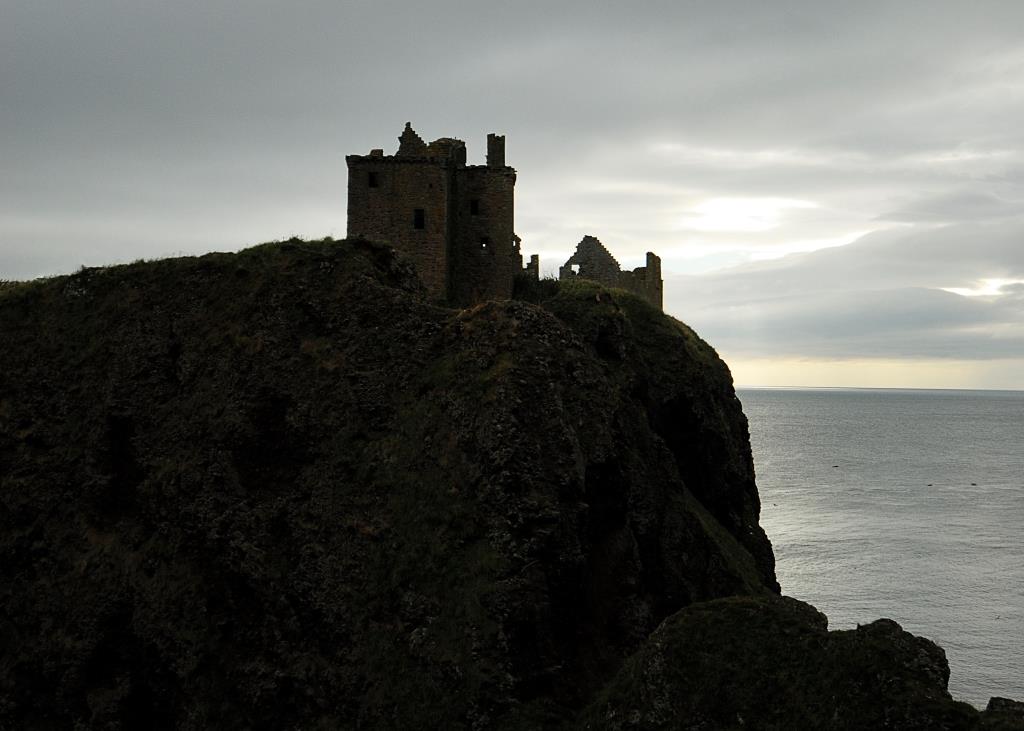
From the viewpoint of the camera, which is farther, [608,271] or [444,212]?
[608,271]

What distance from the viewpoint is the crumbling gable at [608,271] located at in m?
61.5

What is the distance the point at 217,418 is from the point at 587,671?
424 inches

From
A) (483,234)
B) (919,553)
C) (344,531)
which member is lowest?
(919,553)

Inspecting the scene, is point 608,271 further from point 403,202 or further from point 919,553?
point 919,553

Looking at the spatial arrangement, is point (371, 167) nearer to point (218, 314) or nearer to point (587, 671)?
point (218, 314)

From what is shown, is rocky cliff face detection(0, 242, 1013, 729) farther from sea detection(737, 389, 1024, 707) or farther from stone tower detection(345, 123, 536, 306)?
sea detection(737, 389, 1024, 707)

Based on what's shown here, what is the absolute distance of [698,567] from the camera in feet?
96.6

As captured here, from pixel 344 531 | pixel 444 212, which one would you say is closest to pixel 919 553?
pixel 444 212

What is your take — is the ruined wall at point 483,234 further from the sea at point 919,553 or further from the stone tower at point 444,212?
the sea at point 919,553

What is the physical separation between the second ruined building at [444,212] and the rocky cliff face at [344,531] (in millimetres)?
13449

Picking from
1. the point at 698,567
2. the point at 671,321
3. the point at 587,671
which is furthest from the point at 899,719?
the point at 671,321

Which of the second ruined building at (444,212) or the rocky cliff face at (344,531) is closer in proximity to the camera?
the rocky cliff face at (344,531)

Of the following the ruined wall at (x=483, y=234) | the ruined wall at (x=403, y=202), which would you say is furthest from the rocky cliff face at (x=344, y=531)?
the ruined wall at (x=483, y=234)

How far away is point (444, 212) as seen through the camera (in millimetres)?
40844
